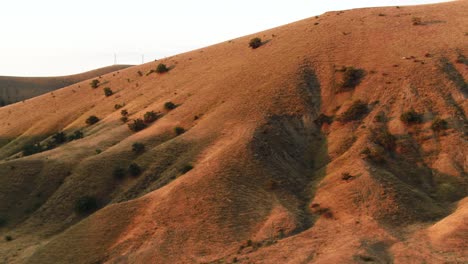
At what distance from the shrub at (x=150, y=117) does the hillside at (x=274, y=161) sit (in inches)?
8.6

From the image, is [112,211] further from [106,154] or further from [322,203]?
[322,203]

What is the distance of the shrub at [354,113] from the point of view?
203 ft

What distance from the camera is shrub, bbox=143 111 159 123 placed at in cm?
7225

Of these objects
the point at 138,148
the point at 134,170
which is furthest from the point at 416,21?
the point at 134,170

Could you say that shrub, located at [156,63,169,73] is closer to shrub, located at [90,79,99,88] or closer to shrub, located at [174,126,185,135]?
shrub, located at [90,79,99,88]

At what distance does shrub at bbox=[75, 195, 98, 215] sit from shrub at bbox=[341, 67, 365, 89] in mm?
38395

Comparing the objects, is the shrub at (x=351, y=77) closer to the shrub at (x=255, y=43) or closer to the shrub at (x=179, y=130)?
the shrub at (x=255, y=43)

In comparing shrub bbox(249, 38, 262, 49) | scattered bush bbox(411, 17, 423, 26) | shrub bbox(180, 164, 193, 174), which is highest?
scattered bush bbox(411, 17, 423, 26)

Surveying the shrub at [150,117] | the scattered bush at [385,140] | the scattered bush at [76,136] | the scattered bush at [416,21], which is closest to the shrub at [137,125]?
the shrub at [150,117]

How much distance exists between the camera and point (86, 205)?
52812 mm

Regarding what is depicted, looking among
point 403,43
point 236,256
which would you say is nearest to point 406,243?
point 236,256

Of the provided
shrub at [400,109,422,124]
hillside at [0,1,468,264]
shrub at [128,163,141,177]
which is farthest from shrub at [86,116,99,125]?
shrub at [400,109,422,124]

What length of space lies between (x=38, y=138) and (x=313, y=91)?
49.0 m

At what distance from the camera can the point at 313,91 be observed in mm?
69688
